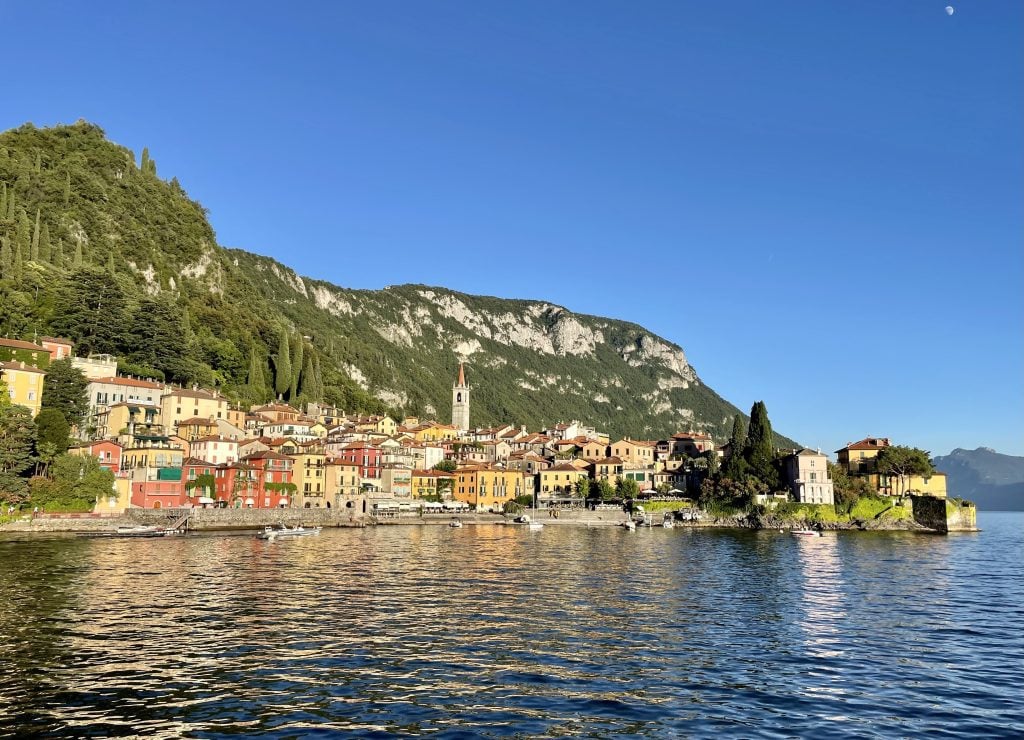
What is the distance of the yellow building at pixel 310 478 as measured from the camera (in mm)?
104188

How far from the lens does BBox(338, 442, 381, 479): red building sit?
11600 cm

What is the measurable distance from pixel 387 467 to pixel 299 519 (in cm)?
2436

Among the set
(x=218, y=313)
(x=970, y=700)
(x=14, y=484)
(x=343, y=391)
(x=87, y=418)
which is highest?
(x=218, y=313)

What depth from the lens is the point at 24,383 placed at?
89.7 metres

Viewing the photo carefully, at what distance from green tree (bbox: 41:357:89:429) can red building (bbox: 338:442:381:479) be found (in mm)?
35215

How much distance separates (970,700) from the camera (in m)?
23.9

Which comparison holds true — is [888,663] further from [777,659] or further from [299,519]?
[299,519]

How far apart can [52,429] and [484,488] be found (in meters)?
64.5

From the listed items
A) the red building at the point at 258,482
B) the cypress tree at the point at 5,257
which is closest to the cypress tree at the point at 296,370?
the red building at the point at 258,482

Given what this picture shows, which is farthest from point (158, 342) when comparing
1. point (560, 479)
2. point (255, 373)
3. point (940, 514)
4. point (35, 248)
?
point (940, 514)

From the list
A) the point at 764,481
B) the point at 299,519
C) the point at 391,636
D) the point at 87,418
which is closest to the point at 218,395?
the point at 87,418

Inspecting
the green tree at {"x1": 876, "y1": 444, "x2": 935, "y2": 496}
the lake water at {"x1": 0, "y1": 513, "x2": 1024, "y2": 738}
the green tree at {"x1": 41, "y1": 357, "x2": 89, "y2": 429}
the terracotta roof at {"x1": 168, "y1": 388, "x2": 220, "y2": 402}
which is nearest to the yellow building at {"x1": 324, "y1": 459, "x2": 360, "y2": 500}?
the terracotta roof at {"x1": 168, "y1": 388, "x2": 220, "y2": 402}

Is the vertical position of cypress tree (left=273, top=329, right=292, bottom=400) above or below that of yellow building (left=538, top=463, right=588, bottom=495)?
above

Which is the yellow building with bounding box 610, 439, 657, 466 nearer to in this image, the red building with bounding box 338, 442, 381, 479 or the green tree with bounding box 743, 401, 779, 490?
the green tree with bounding box 743, 401, 779, 490
